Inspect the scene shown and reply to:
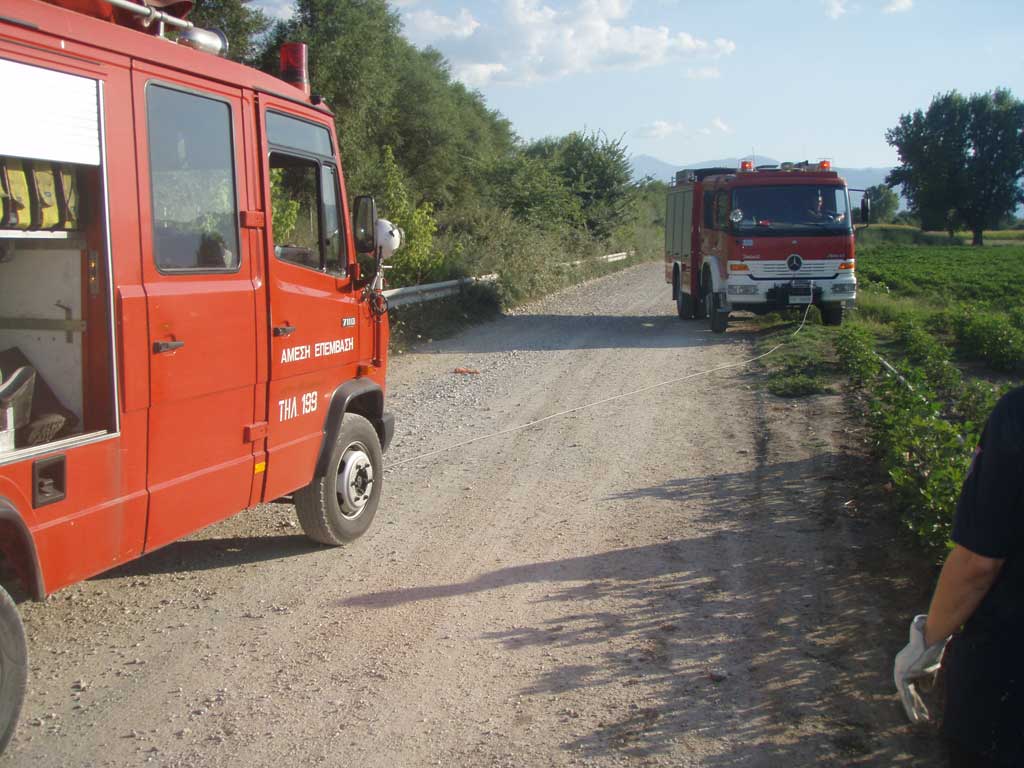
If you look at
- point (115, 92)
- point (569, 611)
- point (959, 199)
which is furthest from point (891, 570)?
point (959, 199)

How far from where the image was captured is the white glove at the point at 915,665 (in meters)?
2.60

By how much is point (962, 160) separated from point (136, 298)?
96.8 meters

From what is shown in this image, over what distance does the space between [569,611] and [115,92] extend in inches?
134

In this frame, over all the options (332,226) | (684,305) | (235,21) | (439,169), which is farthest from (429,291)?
(439,169)

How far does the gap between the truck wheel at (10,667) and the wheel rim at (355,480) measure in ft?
8.92

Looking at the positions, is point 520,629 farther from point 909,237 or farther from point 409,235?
point 909,237

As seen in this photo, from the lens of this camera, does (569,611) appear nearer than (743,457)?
Yes

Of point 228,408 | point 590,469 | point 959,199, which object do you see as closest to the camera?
point 228,408

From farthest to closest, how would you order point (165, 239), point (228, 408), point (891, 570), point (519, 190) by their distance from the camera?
point (519, 190) < point (891, 570) < point (228, 408) < point (165, 239)

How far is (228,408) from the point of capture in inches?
197

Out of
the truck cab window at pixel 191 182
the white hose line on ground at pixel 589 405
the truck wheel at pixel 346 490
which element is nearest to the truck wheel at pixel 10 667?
the truck cab window at pixel 191 182

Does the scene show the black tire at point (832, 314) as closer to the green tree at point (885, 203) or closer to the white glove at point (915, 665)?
the white glove at point (915, 665)

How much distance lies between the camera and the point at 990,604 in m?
2.44

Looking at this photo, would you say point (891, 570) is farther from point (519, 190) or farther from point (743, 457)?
point (519, 190)
